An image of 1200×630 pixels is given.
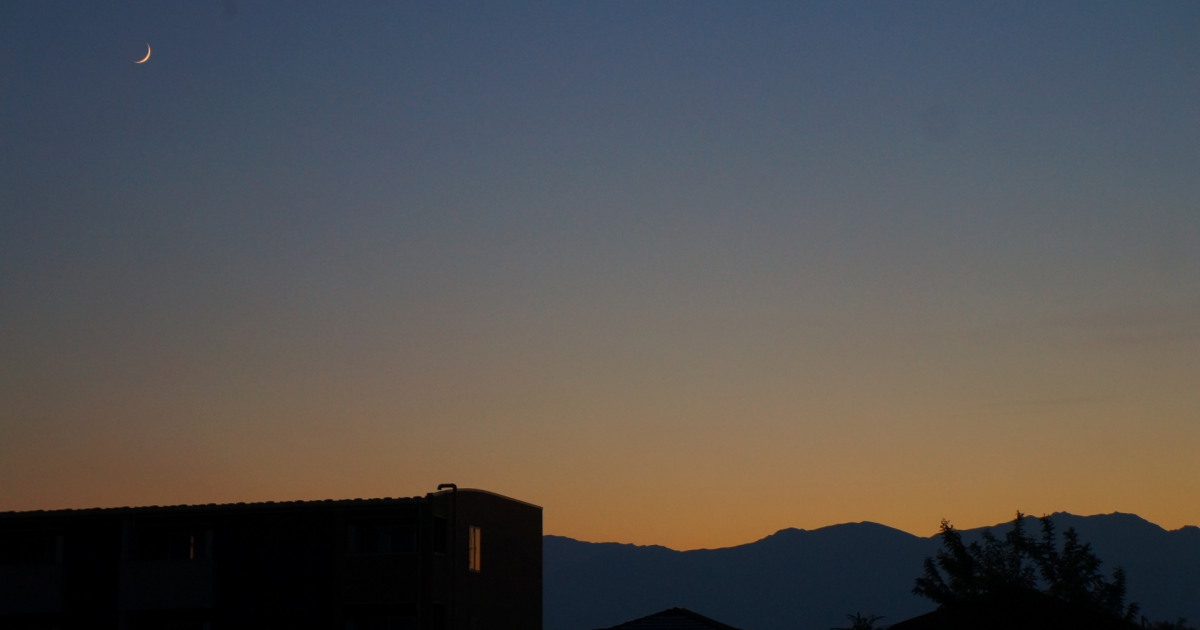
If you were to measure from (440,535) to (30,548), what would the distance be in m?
15.0

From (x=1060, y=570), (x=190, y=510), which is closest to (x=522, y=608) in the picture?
(x=190, y=510)

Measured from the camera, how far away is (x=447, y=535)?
42.0 m

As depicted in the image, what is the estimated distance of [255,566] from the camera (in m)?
42.4

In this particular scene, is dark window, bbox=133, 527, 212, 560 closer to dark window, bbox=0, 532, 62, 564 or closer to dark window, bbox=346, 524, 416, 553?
dark window, bbox=0, 532, 62, 564

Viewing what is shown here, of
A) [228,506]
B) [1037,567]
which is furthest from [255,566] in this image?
[1037,567]

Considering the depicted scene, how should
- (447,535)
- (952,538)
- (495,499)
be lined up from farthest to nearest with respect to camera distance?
(952,538) < (495,499) < (447,535)

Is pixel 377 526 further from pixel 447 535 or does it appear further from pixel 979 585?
pixel 979 585

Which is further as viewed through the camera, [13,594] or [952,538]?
[952,538]

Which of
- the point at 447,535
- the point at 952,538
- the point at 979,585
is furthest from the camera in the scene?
the point at 952,538

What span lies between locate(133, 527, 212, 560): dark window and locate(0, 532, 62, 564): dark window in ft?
9.17

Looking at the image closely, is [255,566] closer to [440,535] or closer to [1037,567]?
[440,535]

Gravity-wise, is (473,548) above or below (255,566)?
above

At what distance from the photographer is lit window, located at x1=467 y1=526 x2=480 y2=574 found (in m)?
43.5

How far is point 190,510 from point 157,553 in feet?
7.84
